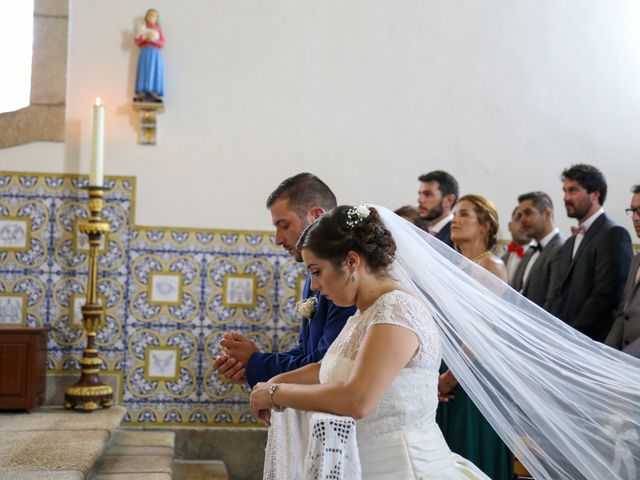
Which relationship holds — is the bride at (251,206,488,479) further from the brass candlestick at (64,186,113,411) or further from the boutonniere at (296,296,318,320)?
the brass candlestick at (64,186,113,411)

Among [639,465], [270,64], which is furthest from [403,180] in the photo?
[639,465]

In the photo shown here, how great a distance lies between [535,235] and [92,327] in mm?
2842

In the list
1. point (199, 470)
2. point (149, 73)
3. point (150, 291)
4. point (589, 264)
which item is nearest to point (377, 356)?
point (589, 264)

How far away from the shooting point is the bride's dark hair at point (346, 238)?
265 centimetres

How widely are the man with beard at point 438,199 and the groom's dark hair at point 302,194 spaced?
90.9 inches

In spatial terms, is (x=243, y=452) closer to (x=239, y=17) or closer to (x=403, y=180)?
(x=403, y=180)

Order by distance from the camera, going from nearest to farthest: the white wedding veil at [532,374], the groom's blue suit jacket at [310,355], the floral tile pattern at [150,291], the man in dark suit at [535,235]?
the white wedding veil at [532,374], the groom's blue suit jacket at [310,355], the man in dark suit at [535,235], the floral tile pattern at [150,291]

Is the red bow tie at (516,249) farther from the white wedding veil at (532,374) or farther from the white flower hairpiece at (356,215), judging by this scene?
the white flower hairpiece at (356,215)

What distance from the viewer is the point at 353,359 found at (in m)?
2.64

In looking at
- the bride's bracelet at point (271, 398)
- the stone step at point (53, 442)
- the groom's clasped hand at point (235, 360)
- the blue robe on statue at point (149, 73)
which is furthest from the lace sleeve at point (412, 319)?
the blue robe on statue at point (149, 73)

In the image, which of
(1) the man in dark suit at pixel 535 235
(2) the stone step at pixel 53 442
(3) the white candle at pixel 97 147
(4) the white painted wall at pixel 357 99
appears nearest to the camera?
(2) the stone step at pixel 53 442

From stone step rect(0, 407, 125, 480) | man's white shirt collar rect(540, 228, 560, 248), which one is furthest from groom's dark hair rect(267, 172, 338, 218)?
man's white shirt collar rect(540, 228, 560, 248)

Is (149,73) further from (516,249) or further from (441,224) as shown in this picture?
(516,249)

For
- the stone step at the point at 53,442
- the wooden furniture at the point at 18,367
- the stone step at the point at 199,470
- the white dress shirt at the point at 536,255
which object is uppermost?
the white dress shirt at the point at 536,255
